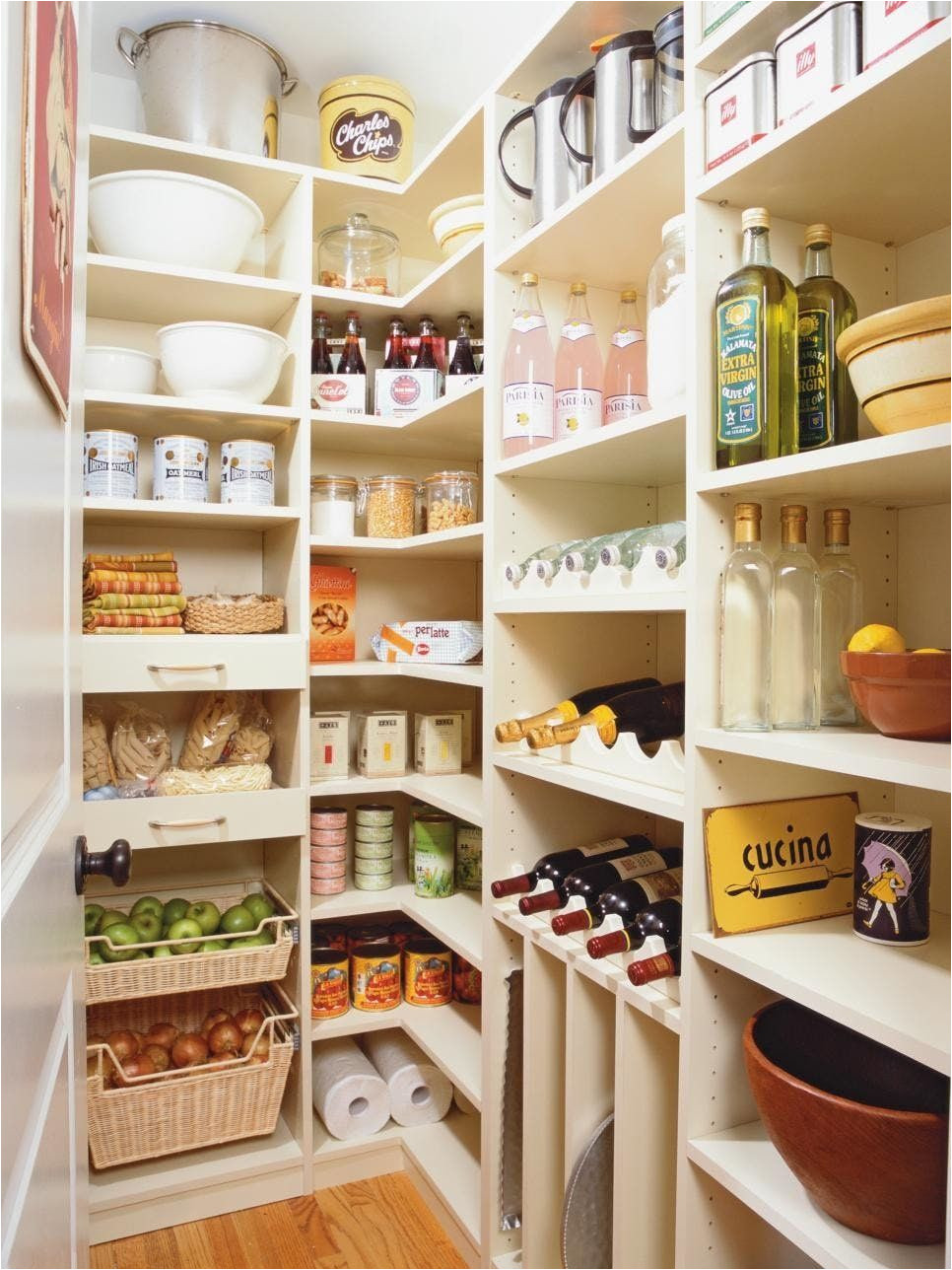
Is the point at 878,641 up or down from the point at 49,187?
down

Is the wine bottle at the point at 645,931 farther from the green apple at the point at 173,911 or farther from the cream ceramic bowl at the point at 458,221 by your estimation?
the cream ceramic bowl at the point at 458,221

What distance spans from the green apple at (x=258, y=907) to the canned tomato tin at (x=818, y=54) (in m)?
1.83

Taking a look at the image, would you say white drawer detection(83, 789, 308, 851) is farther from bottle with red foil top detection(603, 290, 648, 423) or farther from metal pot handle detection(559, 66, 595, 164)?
metal pot handle detection(559, 66, 595, 164)

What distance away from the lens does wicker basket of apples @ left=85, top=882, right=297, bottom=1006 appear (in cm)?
189

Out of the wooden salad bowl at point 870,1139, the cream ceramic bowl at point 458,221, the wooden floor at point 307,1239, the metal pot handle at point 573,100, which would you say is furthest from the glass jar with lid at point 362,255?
the wooden floor at point 307,1239

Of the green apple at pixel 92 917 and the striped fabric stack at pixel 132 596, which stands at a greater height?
the striped fabric stack at pixel 132 596

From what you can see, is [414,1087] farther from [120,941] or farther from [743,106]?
[743,106]

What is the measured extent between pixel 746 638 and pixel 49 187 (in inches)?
35.5

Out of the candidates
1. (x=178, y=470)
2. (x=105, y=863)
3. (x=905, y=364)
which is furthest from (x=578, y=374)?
(x=105, y=863)

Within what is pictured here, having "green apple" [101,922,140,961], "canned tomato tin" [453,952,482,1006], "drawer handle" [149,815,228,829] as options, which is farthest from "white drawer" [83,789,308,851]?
"canned tomato tin" [453,952,482,1006]

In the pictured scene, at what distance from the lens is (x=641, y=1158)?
4.28ft

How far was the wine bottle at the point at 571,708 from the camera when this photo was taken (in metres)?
1.55

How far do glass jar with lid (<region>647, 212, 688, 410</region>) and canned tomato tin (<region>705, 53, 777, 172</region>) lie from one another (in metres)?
0.15

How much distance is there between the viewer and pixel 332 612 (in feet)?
7.44
